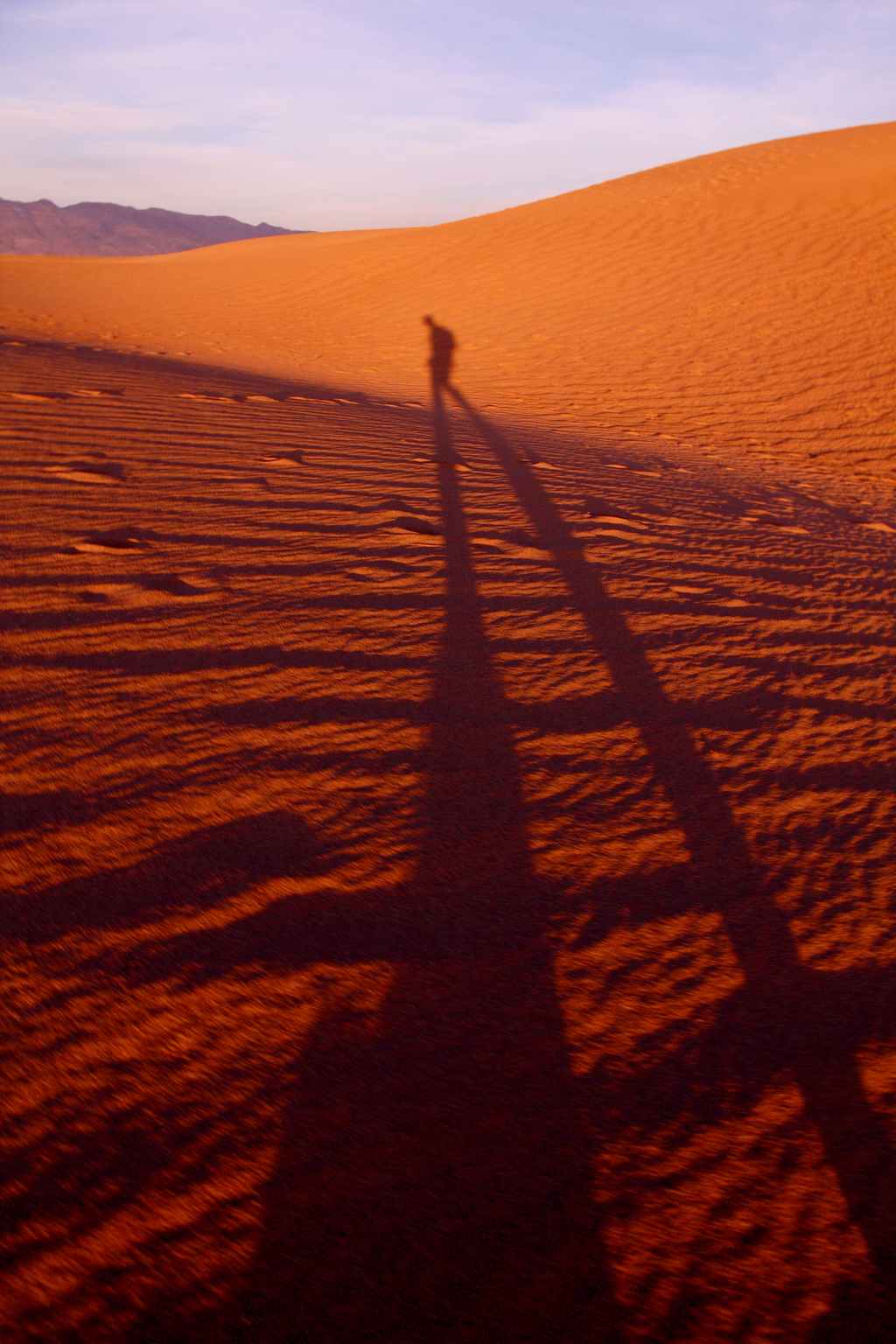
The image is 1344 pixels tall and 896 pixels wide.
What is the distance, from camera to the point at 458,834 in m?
1.77

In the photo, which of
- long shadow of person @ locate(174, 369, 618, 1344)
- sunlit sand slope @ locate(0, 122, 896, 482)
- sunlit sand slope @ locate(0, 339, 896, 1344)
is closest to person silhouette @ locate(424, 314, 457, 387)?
sunlit sand slope @ locate(0, 122, 896, 482)

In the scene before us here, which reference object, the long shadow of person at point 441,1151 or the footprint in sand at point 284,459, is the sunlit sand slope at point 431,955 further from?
the footprint in sand at point 284,459

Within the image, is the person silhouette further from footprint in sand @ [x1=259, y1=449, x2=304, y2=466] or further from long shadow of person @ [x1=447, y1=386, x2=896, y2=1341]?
long shadow of person @ [x1=447, y1=386, x2=896, y2=1341]

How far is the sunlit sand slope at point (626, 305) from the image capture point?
783 centimetres

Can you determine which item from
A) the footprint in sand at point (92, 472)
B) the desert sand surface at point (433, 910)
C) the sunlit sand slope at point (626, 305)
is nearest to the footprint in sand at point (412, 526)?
the desert sand surface at point (433, 910)

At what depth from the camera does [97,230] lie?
393ft

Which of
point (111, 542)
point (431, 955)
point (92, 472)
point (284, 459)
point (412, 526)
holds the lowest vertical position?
point (431, 955)

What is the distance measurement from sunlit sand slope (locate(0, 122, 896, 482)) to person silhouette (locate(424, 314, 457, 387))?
0.21 metres

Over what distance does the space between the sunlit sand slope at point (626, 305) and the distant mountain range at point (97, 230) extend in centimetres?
11073

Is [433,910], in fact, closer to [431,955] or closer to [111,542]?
[431,955]

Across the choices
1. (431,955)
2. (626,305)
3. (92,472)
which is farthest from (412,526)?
(626,305)

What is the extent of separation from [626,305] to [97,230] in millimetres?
137220

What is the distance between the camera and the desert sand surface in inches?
39.7

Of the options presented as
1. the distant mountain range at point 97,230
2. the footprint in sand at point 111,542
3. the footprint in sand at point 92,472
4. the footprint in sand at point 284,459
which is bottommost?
the footprint in sand at point 111,542
